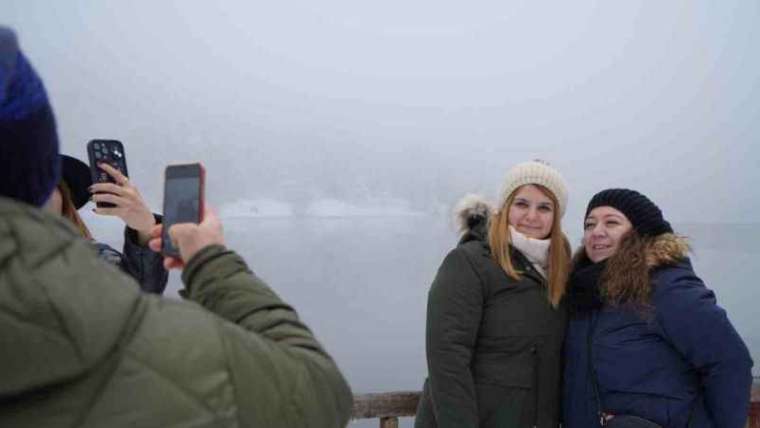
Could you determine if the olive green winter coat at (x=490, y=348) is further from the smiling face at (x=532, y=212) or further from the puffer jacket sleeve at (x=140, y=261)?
the puffer jacket sleeve at (x=140, y=261)

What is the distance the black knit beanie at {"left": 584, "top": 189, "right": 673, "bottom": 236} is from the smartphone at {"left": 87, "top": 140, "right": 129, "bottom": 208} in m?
1.71

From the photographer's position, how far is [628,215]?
2.18m

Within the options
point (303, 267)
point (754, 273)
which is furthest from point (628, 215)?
point (754, 273)

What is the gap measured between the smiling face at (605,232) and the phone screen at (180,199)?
169 centimetres

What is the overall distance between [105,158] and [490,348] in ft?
4.59

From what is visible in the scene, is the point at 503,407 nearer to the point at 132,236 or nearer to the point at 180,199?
the point at 132,236

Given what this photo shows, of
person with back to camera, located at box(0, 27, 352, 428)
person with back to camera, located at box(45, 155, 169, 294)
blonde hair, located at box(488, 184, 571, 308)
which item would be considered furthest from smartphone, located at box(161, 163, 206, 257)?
blonde hair, located at box(488, 184, 571, 308)

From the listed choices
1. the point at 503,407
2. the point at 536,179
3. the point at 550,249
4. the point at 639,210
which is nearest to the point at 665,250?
the point at 639,210

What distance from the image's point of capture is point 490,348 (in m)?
2.09

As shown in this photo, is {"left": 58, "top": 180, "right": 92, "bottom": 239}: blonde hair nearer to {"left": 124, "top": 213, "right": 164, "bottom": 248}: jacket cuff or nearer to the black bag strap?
{"left": 124, "top": 213, "right": 164, "bottom": 248}: jacket cuff

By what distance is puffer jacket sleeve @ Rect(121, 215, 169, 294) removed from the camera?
5.15 ft

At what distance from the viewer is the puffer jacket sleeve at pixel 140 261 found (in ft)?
5.15

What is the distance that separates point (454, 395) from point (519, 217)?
0.73 metres

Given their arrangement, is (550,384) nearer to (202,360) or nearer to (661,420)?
(661,420)
